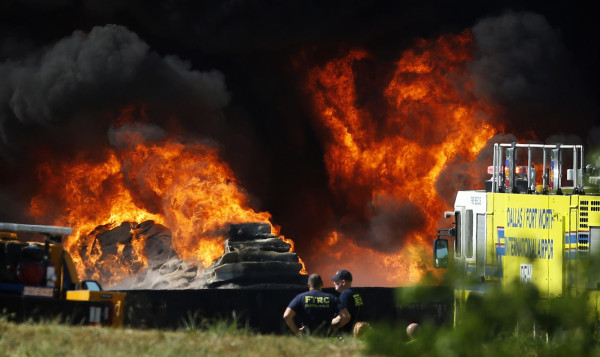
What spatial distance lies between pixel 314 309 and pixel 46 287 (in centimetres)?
380

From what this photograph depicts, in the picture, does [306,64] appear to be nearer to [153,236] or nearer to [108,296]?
[153,236]

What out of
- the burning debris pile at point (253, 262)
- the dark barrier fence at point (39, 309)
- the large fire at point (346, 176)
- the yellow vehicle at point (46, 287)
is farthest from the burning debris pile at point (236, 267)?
the dark barrier fence at point (39, 309)

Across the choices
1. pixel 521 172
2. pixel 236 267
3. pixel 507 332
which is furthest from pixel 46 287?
pixel 236 267

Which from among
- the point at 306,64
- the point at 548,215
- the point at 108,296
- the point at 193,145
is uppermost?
the point at 306,64

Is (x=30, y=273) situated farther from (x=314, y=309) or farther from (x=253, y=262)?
(x=253, y=262)

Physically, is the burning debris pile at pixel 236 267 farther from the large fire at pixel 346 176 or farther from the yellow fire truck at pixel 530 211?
the yellow fire truck at pixel 530 211

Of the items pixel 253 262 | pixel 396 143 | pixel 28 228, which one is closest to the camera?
pixel 28 228

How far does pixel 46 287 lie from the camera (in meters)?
14.2

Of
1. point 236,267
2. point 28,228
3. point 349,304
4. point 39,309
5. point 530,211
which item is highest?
point 530,211

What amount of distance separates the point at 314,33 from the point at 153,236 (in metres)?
9.29

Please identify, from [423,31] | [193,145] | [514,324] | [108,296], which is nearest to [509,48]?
[423,31]

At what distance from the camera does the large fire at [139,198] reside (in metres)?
32.0

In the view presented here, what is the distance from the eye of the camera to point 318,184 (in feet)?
128

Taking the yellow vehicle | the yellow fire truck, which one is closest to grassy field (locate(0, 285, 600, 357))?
the yellow fire truck
